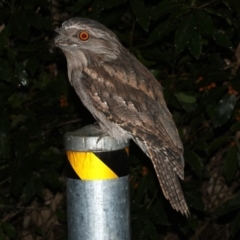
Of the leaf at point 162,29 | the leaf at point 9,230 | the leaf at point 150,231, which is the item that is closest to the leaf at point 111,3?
the leaf at point 162,29

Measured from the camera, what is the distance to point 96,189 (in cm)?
289

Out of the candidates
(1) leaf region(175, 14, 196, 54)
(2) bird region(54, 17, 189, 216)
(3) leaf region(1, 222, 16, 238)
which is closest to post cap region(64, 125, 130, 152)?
(2) bird region(54, 17, 189, 216)

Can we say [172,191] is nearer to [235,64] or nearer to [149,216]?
[149,216]

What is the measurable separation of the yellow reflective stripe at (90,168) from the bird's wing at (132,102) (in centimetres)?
103

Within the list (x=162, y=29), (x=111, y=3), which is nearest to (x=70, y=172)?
(x=162, y=29)

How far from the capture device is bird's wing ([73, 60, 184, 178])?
13.1ft

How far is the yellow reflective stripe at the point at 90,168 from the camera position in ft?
9.55

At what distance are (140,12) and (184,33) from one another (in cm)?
35

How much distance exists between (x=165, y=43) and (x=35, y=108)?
1.14 metres

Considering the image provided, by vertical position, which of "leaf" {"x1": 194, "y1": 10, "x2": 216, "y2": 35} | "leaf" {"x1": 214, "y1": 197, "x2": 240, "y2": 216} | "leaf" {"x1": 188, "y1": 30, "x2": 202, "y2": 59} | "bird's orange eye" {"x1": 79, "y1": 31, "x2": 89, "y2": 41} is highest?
"leaf" {"x1": 194, "y1": 10, "x2": 216, "y2": 35}

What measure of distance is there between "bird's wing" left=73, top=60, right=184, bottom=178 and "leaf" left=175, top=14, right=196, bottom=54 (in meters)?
0.29

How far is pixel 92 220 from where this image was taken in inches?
114

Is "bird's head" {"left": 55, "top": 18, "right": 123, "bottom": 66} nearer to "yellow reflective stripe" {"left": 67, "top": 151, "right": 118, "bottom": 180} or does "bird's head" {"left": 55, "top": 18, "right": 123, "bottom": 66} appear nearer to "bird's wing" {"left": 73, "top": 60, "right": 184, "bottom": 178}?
"bird's wing" {"left": 73, "top": 60, "right": 184, "bottom": 178}

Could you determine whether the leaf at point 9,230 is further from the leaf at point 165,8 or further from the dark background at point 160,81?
the leaf at point 165,8
